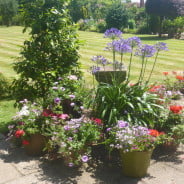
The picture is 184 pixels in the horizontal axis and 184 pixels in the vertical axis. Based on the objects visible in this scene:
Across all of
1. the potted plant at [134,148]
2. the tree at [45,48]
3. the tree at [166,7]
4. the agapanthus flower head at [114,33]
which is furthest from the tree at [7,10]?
the potted plant at [134,148]

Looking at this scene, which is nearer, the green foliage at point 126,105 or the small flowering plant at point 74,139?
the small flowering plant at point 74,139

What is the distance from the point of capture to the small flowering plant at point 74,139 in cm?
382

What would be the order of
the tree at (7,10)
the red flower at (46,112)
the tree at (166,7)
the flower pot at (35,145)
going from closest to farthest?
the flower pot at (35,145) → the red flower at (46,112) → the tree at (166,7) → the tree at (7,10)

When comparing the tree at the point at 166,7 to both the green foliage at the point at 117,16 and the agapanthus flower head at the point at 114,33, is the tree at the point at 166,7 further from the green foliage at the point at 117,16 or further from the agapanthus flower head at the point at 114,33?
the agapanthus flower head at the point at 114,33

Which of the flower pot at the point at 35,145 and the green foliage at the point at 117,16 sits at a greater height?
the green foliage at the point at 117,16

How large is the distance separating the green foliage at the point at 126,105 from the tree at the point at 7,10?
3593 cm

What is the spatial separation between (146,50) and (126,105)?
40.6 inches

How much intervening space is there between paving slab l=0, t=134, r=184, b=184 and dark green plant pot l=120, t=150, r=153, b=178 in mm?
79

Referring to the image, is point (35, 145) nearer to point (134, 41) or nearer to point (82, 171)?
point (82, 171)

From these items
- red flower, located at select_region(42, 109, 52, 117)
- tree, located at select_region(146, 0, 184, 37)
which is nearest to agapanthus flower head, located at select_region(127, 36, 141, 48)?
red flower, located at select_region(42, 109, 52, 117)

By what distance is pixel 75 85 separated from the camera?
526 cm

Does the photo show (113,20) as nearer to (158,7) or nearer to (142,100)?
(158,7)

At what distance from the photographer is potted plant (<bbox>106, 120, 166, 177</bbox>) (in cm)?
370

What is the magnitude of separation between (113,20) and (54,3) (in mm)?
25544
